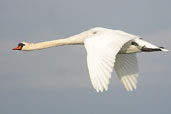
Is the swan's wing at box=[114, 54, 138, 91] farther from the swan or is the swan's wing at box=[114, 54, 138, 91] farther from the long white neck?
the long white neck

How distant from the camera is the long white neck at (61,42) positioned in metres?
25.5

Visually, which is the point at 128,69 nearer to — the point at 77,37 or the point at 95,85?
the point at 77,37

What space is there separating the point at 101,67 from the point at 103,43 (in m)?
1.83

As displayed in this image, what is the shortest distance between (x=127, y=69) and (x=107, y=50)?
611cm

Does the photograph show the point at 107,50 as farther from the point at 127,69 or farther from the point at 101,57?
the point at 127,69

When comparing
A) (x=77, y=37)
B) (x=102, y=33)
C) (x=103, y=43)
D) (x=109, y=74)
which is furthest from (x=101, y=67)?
→ (x=77, y=37)

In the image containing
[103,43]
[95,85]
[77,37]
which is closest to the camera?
[95,85]

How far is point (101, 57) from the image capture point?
20.6m

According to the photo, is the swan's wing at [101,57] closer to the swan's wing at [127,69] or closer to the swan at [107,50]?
the swan at [107,50]

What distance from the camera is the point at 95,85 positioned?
19.6m

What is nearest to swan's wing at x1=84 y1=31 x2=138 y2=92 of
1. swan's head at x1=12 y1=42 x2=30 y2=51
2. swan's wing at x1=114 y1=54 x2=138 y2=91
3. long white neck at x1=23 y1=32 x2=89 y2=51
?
long white neck at x1=23 y1=32 x2=89 y2=51

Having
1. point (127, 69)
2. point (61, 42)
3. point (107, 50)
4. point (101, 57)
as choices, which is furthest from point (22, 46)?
point (101, 57)

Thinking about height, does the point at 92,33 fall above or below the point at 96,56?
above

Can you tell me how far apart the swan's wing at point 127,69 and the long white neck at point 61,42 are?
2370 millimetres
